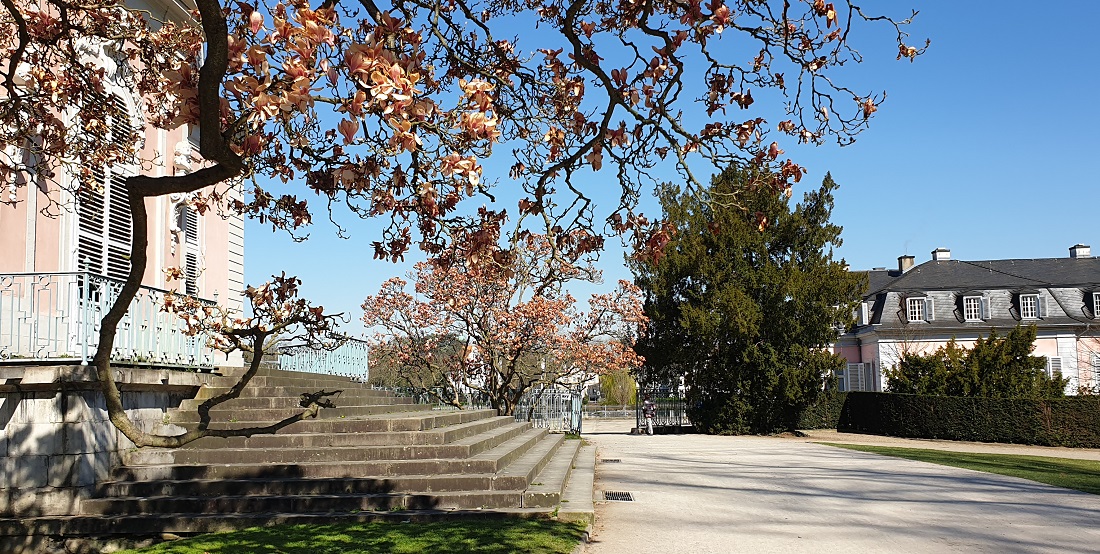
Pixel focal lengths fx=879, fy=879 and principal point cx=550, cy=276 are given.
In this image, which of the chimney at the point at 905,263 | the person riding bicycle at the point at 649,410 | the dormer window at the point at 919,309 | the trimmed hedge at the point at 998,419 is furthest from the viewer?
the chimney at the point at 905,263

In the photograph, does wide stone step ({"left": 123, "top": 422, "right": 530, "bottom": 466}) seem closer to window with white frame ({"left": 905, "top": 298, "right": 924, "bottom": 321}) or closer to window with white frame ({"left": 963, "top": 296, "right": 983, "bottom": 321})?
window with white frame ({"left": 905, "top": 298, "right": 924, "bottom": 321})

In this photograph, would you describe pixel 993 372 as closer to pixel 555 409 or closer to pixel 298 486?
pixel 555 409

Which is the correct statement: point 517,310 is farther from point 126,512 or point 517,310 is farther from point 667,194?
point 126,512

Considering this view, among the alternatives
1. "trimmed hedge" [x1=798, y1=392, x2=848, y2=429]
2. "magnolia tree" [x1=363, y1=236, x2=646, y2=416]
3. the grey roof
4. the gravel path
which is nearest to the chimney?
the grey roof

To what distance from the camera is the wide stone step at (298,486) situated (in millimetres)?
9852

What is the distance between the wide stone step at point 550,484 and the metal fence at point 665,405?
16.0 m

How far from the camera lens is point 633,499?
37.4 ft

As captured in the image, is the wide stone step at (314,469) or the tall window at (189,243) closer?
the wide stone step at (314,469)

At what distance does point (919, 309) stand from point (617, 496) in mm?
38133

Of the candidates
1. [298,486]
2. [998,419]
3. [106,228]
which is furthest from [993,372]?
[106,228]

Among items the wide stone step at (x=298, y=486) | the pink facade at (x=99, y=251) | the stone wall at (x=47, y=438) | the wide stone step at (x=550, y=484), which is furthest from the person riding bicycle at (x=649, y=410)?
the stone wall at (x=47, y=438)

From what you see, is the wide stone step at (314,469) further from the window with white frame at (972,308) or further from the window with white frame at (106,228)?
the window with white frame at (972,308)

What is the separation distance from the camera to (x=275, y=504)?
949cm

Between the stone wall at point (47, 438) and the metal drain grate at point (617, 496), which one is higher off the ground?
the stone wall at point (47, 438)
